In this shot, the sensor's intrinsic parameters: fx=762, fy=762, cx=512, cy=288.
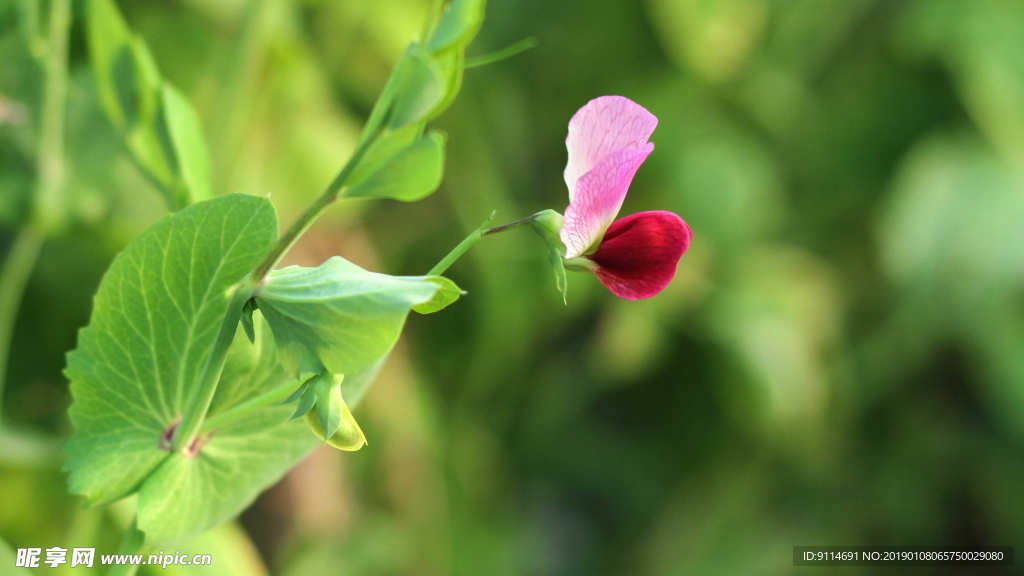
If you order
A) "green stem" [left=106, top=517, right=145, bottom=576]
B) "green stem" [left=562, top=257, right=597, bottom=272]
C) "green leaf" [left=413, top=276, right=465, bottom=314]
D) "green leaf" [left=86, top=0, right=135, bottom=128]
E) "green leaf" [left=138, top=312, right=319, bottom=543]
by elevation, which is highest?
"green leaf" [left=86, top=0, right=135, bottom=128]

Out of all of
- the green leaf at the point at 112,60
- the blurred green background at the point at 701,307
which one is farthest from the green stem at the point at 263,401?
the blurred green background at the point at 701,307

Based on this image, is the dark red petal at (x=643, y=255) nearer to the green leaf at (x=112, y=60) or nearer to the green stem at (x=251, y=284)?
the green stem at (x=251, y=284)

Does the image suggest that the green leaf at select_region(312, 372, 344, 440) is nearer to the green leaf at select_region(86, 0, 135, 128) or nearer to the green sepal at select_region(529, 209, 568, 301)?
the green sepal at select_region(529, 209, 568, 301)

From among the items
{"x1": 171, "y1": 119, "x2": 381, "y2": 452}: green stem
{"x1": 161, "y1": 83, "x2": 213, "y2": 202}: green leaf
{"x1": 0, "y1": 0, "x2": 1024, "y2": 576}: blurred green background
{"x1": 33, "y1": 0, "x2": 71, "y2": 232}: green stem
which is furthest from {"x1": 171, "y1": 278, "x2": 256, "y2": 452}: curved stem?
{"x1": 0, "y1": 0, "x2": 1024, "y2": 576}: blurred green background

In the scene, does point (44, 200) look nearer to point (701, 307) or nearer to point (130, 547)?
point (130, 547)

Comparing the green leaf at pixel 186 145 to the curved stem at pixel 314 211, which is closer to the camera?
the curved stem at pixel 314 211

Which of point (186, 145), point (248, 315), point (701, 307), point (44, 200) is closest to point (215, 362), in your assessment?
point (248, 315)
